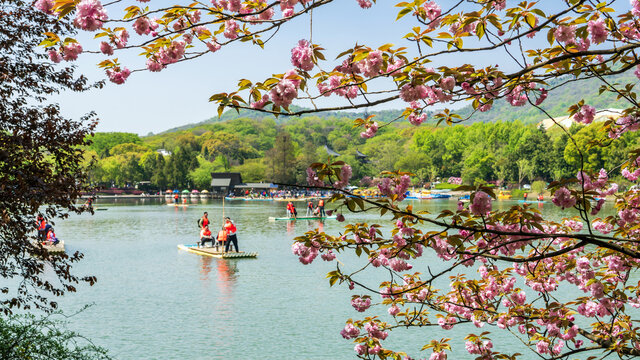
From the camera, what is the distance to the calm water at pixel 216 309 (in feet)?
44.2

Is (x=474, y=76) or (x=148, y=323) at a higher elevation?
(x=474, y=76)

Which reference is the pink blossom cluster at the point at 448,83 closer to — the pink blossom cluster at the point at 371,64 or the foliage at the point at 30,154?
the pink blossom cluster at the point at 371,64

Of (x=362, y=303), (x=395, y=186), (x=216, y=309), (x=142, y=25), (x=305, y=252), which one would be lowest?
(x=216, y=309)

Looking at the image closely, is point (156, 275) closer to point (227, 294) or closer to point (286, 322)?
point (227, 294)

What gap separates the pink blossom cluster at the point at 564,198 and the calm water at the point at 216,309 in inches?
363

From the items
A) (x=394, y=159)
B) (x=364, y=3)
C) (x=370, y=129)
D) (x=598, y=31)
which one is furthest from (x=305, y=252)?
(x=394, y=159)

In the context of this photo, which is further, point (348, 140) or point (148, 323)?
point (348, 140)

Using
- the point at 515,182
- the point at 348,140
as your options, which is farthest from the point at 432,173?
the point at 348,140

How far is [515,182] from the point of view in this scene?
109750 mm

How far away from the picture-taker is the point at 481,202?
4133 millimetres

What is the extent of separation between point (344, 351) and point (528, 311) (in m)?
7.53

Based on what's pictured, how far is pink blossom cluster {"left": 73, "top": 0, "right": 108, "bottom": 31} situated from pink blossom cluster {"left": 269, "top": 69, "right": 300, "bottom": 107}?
1570mm

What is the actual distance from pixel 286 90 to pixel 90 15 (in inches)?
73.0

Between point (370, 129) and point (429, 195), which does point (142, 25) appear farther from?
point (429, 195)
